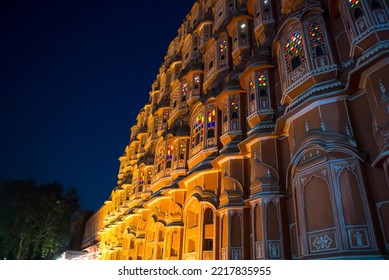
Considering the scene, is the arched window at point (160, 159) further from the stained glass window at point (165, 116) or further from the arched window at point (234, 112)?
the arched window at point (234, 112)

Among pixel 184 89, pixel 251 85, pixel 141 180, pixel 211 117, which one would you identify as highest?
pixel 184 89

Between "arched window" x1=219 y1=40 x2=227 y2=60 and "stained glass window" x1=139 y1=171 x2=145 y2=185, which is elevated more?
"arched window" x1=219 y1=40 x2=227 y2=60

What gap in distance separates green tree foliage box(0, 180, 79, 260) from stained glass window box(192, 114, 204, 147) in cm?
2502

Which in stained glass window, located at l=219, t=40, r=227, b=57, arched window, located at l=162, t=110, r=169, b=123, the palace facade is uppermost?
stained glass window, located at l=219, t=40, r=227, b=57

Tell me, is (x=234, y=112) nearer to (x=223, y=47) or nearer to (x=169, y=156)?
(x=223, y=47)

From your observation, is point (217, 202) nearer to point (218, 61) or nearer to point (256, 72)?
point (256, 72)

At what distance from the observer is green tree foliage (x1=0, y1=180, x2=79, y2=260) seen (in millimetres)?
32188

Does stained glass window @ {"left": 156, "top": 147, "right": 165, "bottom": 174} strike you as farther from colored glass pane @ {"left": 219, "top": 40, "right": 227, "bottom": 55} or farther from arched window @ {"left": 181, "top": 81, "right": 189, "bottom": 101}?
colored glass pane @ {"left": 219, "top": 40, "right": 227, "bottom": 55}

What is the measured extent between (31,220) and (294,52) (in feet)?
113

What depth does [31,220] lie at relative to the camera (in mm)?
33875

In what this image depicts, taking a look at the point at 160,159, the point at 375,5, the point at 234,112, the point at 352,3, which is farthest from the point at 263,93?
the point at 160,159

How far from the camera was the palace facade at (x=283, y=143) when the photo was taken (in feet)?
27.3

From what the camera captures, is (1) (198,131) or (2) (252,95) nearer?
(2) (252,95)

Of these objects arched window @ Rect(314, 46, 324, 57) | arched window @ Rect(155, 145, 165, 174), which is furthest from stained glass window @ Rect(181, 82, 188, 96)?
arched window @ Rect(314, 46, 324, 57)
